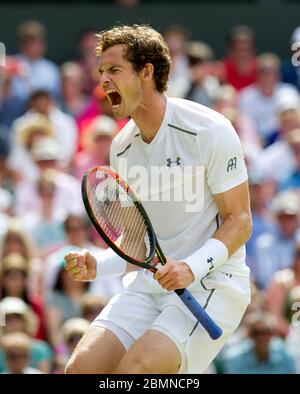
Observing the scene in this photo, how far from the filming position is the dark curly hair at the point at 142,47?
5.80 m

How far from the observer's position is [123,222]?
593cm

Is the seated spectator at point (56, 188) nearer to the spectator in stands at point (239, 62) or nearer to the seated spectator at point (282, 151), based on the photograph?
the seated spectator at point (282, 151)

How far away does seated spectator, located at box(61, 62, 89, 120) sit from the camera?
12820 mm

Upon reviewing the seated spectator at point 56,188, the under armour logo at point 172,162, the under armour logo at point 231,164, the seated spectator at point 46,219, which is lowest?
the under armour logo at point 231,164

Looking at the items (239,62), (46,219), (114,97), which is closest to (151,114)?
(114,97)

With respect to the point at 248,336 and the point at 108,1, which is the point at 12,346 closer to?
the point at 248,336

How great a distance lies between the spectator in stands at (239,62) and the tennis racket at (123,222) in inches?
300

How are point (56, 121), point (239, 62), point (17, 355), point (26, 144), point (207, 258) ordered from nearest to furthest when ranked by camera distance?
point (207, 258) < point (17, 355) < point (26, 144) < point (56, 121) < point (239, 62)

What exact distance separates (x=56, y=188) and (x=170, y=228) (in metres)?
4.96

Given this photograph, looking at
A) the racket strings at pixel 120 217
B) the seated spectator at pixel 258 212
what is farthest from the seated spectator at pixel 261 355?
the racket strings at pixel 120 217

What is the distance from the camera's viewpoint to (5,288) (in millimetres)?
9469

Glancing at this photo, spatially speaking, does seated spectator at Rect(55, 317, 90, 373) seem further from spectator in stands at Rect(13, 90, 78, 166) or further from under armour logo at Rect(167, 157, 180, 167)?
spectator in stands at Rect(13, 90, 78, 166)

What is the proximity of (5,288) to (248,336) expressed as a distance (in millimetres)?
2032

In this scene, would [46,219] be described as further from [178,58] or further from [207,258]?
[207,258]
